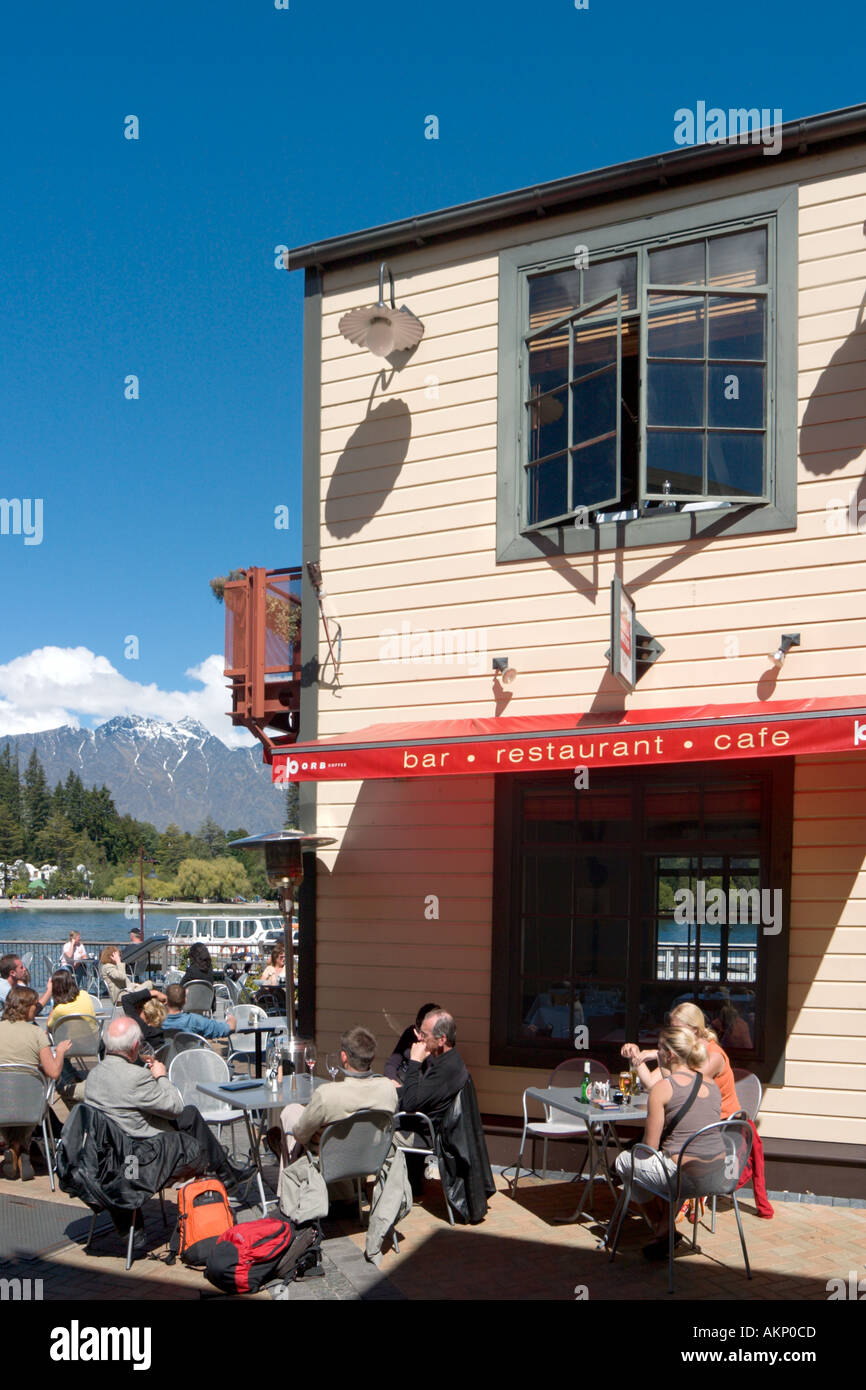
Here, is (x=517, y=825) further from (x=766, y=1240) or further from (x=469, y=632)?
(x=766, y=1240)

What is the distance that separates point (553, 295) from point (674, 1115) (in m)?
5.51

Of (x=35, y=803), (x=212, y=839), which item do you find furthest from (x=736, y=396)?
(x=212, y=839)

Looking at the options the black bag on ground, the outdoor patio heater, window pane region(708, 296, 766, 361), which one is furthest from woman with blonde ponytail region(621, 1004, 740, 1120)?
window pane region(708, 296, 766, 361)

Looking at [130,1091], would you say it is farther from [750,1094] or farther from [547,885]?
[750,1094]

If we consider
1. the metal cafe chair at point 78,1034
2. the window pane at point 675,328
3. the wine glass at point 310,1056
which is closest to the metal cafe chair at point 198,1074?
the wine glass at point 310,1056

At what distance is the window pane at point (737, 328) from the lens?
728cm

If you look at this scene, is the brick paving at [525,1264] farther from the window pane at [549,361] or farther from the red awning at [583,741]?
the window pane at [549,361]

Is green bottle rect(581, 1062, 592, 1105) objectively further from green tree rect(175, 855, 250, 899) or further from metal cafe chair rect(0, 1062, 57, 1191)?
green tree rect(175, 855, 250, 899)

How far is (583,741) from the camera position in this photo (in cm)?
652

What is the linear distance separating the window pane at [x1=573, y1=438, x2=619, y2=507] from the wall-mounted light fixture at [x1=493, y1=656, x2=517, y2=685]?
1171mm

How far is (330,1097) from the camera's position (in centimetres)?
573

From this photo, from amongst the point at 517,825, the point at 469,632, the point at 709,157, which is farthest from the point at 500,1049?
the point at 709,157

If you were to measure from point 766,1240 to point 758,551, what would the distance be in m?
3.97
